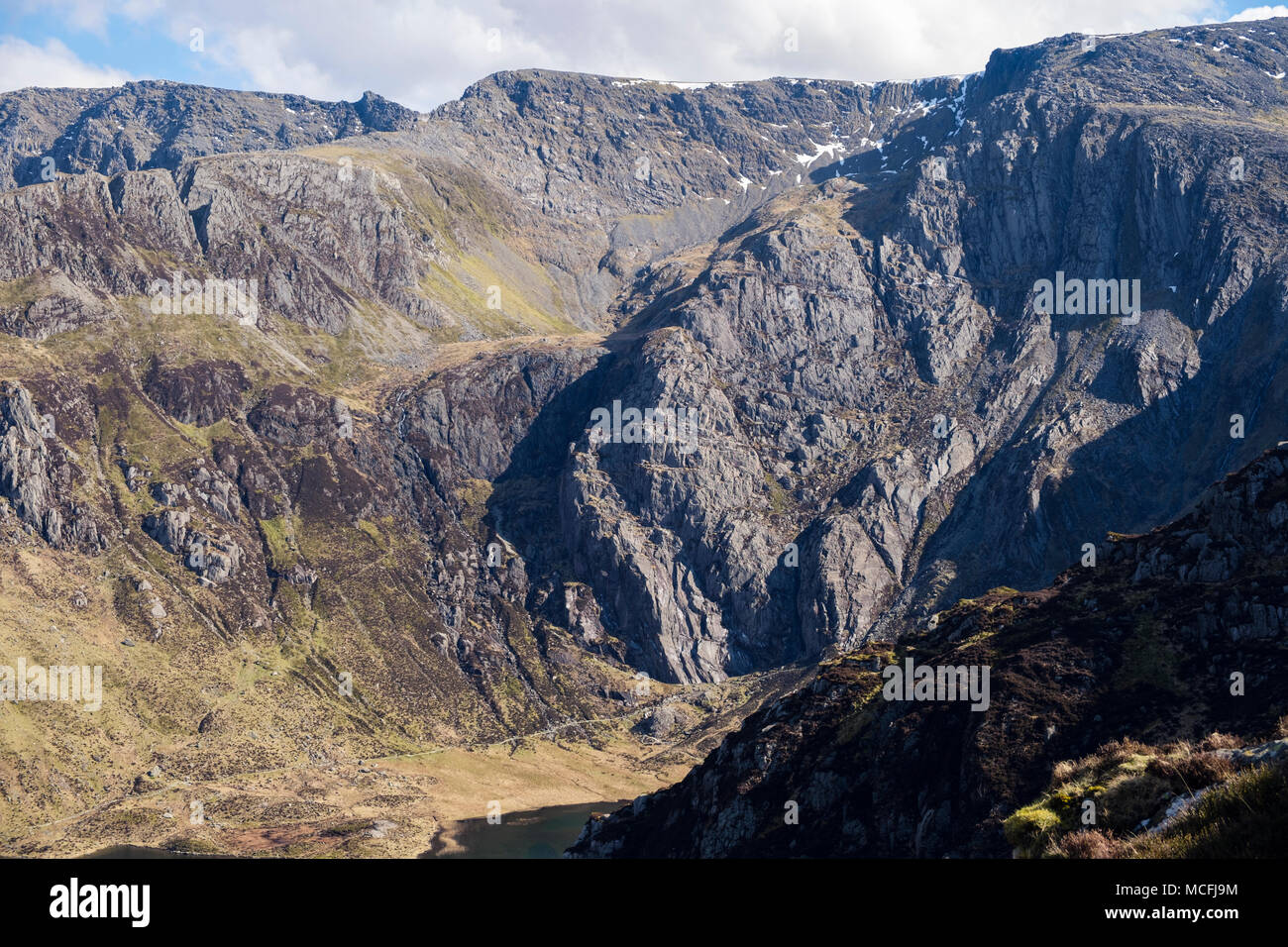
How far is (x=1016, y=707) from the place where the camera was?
81812mm

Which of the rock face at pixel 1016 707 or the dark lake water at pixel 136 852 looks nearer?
the rock face at pixel 1016 707

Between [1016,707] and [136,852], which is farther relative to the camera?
[136,852]

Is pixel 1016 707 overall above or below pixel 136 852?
above

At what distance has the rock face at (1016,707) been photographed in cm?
7562

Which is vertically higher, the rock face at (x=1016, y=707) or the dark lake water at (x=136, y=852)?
the rock face at (x=1016, y=707)

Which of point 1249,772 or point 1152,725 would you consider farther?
point 1152,725

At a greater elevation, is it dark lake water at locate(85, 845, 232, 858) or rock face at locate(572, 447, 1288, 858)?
rock face at locate(572, 447, 1288, 858)

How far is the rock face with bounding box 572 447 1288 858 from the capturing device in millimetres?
75625

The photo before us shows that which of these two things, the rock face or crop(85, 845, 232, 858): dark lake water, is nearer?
the rock face
